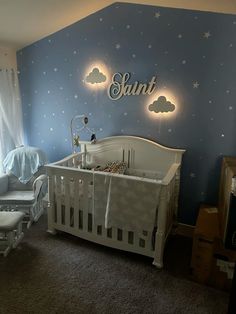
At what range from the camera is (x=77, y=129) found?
322 cm

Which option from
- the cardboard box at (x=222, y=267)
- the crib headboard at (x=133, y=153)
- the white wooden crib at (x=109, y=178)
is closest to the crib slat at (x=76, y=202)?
the white wooden crib at (x=109, y=178)

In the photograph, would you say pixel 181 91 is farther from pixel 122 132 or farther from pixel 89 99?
pixel 89 99

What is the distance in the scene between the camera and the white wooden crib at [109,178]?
213cm

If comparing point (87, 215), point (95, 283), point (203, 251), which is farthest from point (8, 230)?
point (203, 251)

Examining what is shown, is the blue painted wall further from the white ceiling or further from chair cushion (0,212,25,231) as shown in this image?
chair cushion (0,212,25,231)

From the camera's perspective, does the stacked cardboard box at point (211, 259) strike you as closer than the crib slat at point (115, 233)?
Yes

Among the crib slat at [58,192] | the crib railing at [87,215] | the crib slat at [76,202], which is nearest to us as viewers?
the crib railing at [87,215]

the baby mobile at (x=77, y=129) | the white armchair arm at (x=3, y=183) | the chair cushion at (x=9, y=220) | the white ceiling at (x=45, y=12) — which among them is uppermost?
the white ceiling at (x=45, y=12)

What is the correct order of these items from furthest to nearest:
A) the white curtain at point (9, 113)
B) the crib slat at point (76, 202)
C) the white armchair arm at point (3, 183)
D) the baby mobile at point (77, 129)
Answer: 1. the white curtain at point (9, 113)
2. the baby mobile at point (77, 129)
3. the white armchair arm at point (3, 183)
4. the crib slat at point (76, 202)

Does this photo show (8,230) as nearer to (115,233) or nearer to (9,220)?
(9,220)

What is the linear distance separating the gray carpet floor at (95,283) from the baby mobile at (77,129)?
1.25 metres

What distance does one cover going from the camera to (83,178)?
7.61 feet

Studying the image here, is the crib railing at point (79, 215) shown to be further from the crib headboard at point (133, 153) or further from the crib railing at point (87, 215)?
the crib headboard at point (133, 153)

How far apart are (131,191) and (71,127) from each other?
4.90 ft
